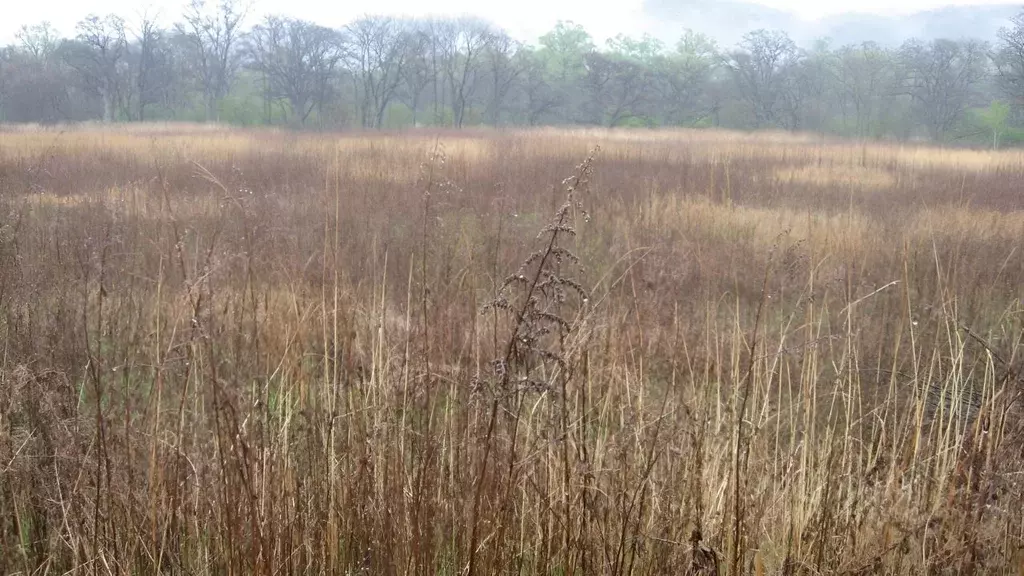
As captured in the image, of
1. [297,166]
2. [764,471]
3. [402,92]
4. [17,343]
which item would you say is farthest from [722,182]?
[402,92]

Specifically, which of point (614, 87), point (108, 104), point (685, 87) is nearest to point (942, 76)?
point (685, 87)

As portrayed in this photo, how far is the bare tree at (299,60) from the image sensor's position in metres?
41.1

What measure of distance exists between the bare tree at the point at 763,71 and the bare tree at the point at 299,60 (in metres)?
22.7

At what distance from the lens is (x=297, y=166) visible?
12695mm

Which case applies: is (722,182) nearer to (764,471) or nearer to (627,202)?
(627,202)

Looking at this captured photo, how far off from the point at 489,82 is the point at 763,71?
1591 cm

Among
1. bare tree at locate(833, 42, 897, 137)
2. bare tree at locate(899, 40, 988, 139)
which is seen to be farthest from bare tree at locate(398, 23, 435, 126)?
bare tree at locate(899, 40, 988, 139)

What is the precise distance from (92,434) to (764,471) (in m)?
2.38

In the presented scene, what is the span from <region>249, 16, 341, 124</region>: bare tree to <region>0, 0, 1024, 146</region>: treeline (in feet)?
0.33

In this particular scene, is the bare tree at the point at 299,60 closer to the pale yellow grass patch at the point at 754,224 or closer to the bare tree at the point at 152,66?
the bare tree at the point at 152,66

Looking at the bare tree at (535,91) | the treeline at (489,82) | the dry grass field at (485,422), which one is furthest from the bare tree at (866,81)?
the dry grass field at (485,422)

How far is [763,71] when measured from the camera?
43.2m

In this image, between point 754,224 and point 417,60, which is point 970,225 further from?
point 417,60

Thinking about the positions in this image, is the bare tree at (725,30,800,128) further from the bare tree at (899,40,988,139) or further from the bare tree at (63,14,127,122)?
the bare tree at (63,14,127,122)
